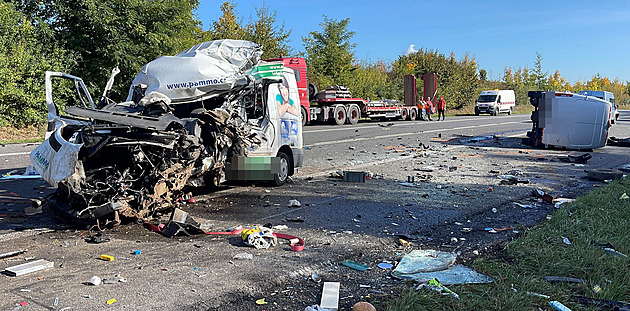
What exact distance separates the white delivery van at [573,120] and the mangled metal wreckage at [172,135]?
947cm

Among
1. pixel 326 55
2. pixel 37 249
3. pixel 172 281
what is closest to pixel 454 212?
pixel 172 281

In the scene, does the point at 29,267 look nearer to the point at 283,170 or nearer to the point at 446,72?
the point at 283,170

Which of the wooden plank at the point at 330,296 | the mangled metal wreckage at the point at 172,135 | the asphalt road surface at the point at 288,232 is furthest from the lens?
the mangled metal wreckage at the point at 172,135

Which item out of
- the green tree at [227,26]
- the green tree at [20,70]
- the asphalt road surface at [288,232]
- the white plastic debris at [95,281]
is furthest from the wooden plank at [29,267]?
the green tree at [227,26]

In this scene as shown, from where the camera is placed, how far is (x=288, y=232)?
540cm

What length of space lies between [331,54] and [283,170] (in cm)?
2805

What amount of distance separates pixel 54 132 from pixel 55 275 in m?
2.07

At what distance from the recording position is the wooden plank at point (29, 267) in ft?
12.8

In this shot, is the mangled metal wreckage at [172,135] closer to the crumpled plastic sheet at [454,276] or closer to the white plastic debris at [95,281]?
the white plastic debris at [95,281]

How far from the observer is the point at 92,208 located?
497cm

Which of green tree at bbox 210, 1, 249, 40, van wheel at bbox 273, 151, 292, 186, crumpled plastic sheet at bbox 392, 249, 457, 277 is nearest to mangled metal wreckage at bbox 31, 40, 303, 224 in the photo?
van wheel at bbox 273, 151, 292, 186

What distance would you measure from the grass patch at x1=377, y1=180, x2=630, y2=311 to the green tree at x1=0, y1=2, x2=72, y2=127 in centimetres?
1792

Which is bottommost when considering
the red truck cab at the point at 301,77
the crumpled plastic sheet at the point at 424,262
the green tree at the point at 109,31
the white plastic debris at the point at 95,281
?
the crumpled plastic sheet at the point at 424,262

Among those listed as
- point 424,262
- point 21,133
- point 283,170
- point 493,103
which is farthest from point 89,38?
point 493,103
